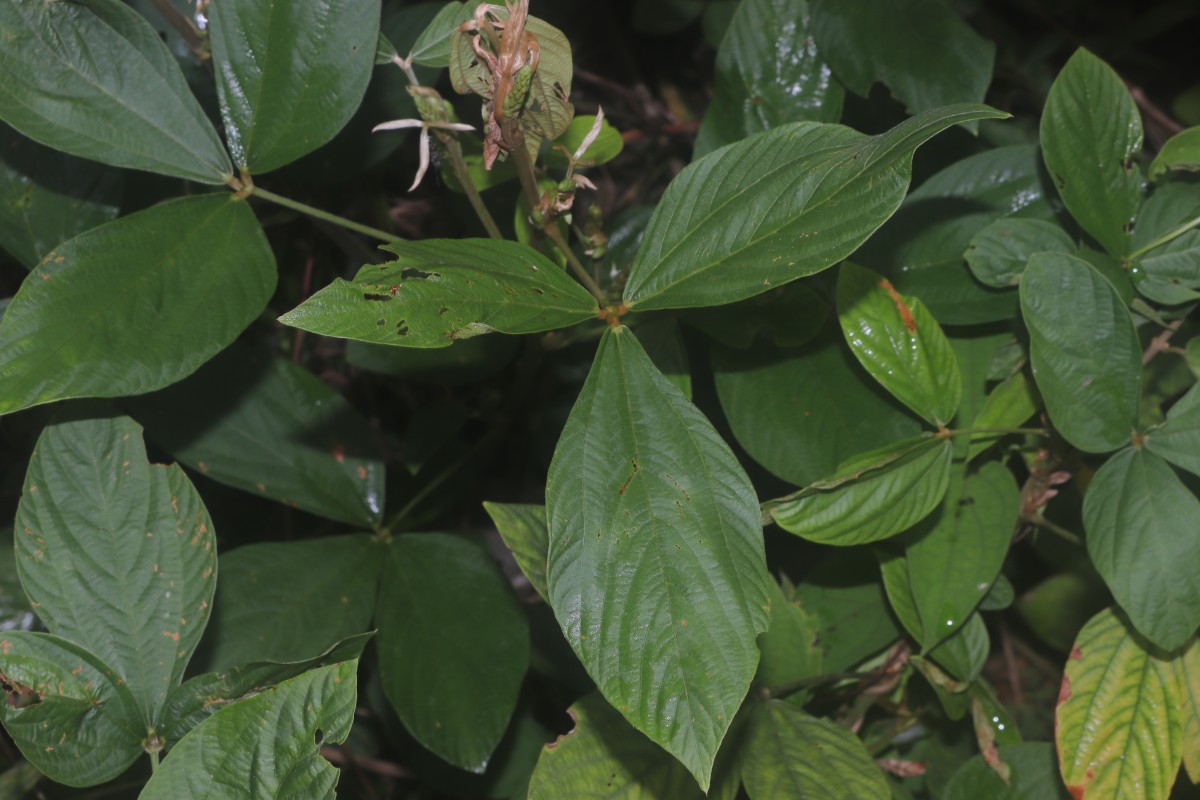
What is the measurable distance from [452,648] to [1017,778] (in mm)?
666

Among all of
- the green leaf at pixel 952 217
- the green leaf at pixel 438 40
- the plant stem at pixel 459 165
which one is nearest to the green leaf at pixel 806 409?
the green leaf at pixel 952 217

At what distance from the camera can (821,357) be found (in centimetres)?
109

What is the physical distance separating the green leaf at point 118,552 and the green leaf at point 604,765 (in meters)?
0.37

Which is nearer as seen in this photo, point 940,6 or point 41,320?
point 41,320

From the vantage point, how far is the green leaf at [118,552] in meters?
0.92

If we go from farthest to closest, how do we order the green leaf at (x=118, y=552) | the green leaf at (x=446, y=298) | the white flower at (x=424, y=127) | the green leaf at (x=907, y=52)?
the green leaf at (x=907, y=52), the green leaf at (x=118, y=552), the white flower at (x=424, y=127), the green leaf at (x=446, y=298)

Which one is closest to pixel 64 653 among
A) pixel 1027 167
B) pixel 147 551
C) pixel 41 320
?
pixel 147 551

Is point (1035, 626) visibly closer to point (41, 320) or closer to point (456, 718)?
point (456, 718)

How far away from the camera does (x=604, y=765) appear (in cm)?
96

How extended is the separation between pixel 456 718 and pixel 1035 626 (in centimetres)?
83

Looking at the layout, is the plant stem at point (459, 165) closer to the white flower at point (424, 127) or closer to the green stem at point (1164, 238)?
the white flower at point (424, 127)

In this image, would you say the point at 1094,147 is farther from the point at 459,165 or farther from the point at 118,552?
the point at 118,552

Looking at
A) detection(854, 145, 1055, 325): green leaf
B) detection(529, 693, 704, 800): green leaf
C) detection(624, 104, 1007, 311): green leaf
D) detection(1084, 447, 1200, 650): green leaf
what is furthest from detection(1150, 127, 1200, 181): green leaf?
detection(529, 693, 704, 800): green leaf

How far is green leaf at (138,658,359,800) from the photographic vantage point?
2.53ft
